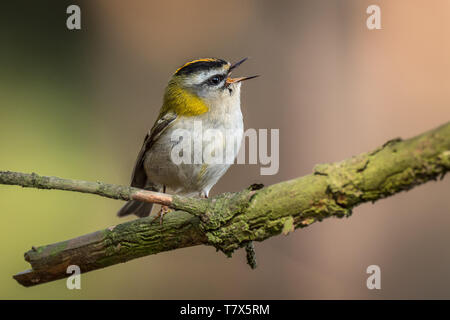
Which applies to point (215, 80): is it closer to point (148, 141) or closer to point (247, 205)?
point (148, 141)

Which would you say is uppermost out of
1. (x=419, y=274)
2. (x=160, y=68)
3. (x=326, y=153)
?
(x=160, y=68)

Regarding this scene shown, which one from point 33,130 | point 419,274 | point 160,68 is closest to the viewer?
point 419,274

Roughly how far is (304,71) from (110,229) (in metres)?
2.31

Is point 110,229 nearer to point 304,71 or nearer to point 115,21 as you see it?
point 304,71

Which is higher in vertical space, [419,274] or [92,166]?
[92,166]

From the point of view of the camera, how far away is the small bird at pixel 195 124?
2.41 metres

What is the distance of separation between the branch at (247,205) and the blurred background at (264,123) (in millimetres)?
1753

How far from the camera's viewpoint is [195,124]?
96.3 inches

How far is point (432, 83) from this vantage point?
3564 millimetres

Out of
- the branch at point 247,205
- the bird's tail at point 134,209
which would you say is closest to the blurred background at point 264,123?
the bird's tail at point 134,209

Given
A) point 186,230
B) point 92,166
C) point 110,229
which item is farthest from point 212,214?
point 92,166

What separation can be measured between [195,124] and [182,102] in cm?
21

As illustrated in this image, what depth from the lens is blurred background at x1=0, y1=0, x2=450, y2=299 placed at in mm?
3479

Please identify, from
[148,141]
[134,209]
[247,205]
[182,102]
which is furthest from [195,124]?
[247,205]
